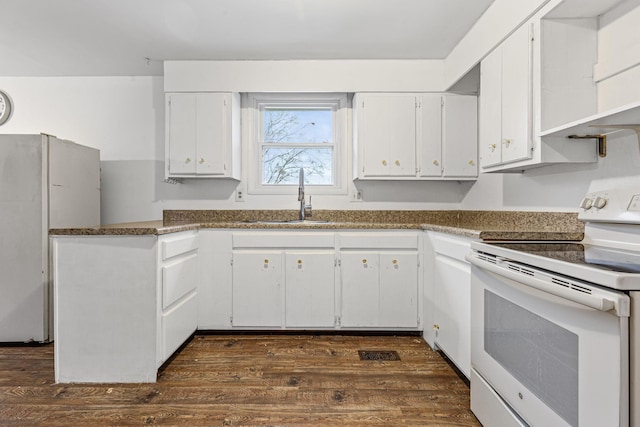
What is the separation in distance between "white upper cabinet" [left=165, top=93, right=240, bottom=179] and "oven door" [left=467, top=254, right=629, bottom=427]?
2.23m

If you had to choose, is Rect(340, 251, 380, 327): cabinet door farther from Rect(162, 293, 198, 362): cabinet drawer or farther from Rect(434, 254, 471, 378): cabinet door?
Rect(162, 293, 198, 362): cabinet drawer

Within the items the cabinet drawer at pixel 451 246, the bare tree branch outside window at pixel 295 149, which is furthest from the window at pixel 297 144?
the cabinet drawer at pixel 451 246

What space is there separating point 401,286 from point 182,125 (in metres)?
2.22

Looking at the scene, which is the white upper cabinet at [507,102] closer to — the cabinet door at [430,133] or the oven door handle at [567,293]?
the cabinet door at [430,133]

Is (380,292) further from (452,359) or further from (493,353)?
(493,353)

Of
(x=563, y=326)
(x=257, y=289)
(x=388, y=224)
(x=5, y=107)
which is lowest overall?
(x=257, y=289)

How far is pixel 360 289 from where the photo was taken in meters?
2.80

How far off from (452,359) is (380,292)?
723 mm

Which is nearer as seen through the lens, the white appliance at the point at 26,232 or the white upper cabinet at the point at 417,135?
the white appliance at the point at 26,232

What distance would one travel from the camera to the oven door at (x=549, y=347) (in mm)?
902

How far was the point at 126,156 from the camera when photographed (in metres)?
3.48

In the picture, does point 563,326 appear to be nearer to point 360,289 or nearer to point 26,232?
point 360,289

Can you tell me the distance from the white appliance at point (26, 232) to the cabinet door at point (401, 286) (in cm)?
248

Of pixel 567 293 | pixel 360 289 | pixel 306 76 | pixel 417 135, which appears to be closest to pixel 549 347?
pixel 567 293
